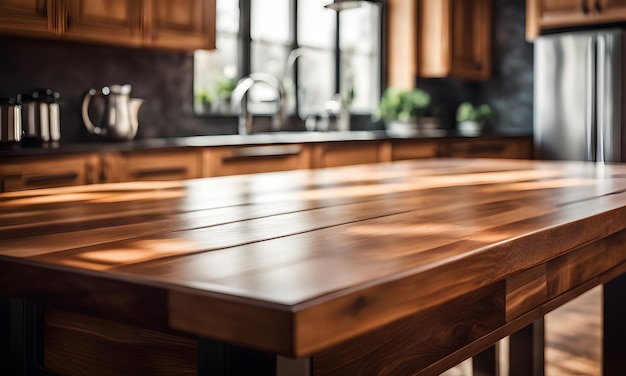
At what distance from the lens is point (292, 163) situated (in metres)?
4.21

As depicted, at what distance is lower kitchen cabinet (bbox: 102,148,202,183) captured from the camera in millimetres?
3366

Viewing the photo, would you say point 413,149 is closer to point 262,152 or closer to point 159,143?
point 262,152

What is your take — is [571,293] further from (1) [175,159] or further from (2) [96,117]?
(2) [96,117]

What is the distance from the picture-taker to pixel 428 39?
19.5 ft

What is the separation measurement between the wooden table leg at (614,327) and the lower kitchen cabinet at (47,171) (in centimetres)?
213

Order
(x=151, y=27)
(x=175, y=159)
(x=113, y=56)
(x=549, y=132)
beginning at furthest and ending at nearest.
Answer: (x=549, y=132) → (x=113, y=56) → (x=151, y=27) → (x=175, y=159)

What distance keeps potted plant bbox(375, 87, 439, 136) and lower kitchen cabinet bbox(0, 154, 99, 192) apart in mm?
2842

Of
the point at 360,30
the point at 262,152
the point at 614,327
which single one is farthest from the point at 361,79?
the point at 614,327

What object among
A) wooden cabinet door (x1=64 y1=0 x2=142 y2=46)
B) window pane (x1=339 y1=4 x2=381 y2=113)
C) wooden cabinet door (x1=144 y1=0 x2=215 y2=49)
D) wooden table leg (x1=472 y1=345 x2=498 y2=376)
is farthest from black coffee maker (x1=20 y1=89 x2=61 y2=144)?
window pane (x1=339 y1=4 x2=381 y2=113)

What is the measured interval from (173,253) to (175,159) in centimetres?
270

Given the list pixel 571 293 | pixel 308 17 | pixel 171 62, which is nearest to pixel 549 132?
pixel 308 17

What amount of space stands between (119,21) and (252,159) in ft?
3.10

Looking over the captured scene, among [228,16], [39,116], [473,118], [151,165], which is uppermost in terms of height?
[228,16]

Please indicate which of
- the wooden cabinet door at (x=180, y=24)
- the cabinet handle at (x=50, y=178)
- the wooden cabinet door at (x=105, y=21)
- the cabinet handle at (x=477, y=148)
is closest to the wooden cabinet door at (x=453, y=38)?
the cabinet handle at (x=477, y=148)
